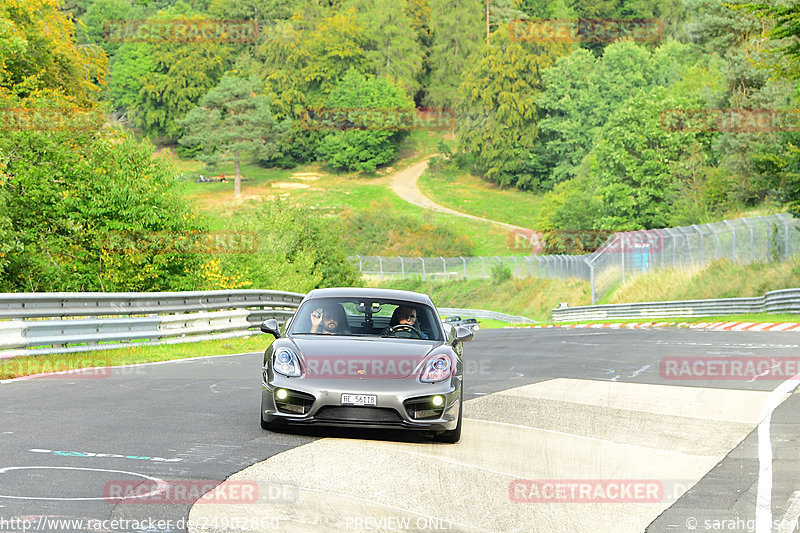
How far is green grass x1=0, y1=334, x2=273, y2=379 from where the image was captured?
14.4 m

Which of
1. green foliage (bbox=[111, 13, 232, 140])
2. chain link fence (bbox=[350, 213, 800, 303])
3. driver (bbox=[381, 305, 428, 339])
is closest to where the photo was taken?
driver (bbox=[381, 305, 428, 339])

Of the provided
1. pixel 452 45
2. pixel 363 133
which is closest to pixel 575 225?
pixel 363 133

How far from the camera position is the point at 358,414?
8.56 meters

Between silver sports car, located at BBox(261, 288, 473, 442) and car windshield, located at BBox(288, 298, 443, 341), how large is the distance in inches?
0.5

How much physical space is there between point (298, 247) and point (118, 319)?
33.7 meters

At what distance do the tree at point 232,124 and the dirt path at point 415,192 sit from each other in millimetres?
16247

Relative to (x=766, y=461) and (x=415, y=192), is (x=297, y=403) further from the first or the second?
(x=415, y=192)

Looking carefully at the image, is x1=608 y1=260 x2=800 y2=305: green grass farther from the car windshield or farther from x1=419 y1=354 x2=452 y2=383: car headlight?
x1=419 y1=354 x2=452 y2=383: car headlight

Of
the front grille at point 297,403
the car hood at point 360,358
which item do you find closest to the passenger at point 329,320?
the car hood at point 360,358

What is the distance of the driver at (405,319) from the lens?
995 cm

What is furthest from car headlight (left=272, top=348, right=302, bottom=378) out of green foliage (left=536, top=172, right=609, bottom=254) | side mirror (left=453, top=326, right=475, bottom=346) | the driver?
green foliage (left=536, top=172, right=609, bottom=254)

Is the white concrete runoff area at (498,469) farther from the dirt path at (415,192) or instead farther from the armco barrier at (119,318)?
the dirt path at (415,192)

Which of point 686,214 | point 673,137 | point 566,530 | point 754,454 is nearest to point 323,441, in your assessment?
point 566,530

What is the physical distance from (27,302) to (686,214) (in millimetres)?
56063
